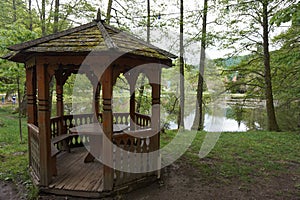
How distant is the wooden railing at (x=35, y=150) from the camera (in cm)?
381

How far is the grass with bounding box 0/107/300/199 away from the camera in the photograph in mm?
4367

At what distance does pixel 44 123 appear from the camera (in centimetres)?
357

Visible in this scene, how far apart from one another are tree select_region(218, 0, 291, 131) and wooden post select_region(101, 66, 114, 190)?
7.50m

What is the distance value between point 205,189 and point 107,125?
212 centimetres

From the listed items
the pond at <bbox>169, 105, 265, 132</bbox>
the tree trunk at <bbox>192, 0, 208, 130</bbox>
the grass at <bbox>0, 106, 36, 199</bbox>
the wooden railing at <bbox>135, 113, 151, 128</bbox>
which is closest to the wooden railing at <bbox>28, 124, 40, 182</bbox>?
the grass at <bbox>0, 106, 36, 199</bbox>

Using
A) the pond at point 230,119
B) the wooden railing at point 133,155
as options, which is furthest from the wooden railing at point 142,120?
the pond at point 230,119

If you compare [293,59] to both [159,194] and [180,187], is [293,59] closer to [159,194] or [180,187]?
[180,187]

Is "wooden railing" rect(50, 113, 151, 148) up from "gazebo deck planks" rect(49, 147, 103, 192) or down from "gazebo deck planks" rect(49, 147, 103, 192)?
up

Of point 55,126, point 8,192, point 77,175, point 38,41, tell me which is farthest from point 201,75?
point 8,192

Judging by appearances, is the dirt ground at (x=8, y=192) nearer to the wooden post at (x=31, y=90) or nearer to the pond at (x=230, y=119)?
the wooden post at (x=31, y=90)

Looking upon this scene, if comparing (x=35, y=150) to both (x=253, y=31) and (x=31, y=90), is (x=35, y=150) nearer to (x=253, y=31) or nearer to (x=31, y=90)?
(x=31, y=90)

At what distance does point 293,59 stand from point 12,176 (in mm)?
6335

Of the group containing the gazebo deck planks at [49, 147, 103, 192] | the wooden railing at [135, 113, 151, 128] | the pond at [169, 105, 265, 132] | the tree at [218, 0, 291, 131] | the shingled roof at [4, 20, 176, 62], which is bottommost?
the pond at [169, 105, 265, 132]

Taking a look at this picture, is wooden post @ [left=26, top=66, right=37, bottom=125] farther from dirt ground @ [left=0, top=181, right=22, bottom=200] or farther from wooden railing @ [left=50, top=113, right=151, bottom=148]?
dirt ground @ [left=0, top=181, right=22, bottom=200]
